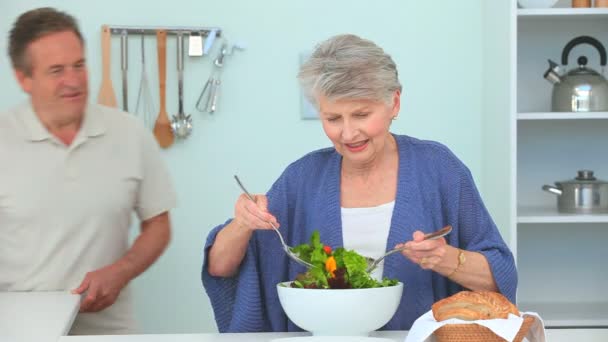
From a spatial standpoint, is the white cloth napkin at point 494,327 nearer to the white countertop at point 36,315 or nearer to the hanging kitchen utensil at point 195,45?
the white countertop at point 36,315

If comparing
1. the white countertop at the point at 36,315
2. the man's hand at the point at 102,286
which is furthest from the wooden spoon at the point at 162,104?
the white countertop at the point at 36,315

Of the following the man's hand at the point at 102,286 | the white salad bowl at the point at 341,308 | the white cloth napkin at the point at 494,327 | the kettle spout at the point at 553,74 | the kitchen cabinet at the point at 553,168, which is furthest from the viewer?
the kitchen cabinet at the point at 553,168

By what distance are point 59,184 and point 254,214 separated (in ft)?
2.71

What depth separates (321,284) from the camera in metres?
1.83

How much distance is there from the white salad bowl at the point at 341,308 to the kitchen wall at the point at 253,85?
187cm

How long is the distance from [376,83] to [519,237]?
2018mm

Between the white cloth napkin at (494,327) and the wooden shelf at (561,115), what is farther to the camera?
the wooden shelf at (561,115)

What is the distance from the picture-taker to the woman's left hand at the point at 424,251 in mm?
1849

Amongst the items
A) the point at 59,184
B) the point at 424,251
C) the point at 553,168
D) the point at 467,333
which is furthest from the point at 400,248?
the point at 553,168

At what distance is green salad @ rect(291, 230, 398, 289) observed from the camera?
1825 mm

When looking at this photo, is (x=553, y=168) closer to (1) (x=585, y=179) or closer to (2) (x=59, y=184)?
(1) (x=585, y=179)

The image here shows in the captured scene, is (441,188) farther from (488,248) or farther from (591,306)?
(591,306)

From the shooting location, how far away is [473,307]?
164cm

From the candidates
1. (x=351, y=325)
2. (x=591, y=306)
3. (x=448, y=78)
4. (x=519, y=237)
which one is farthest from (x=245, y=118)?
(x=351, y=325)
